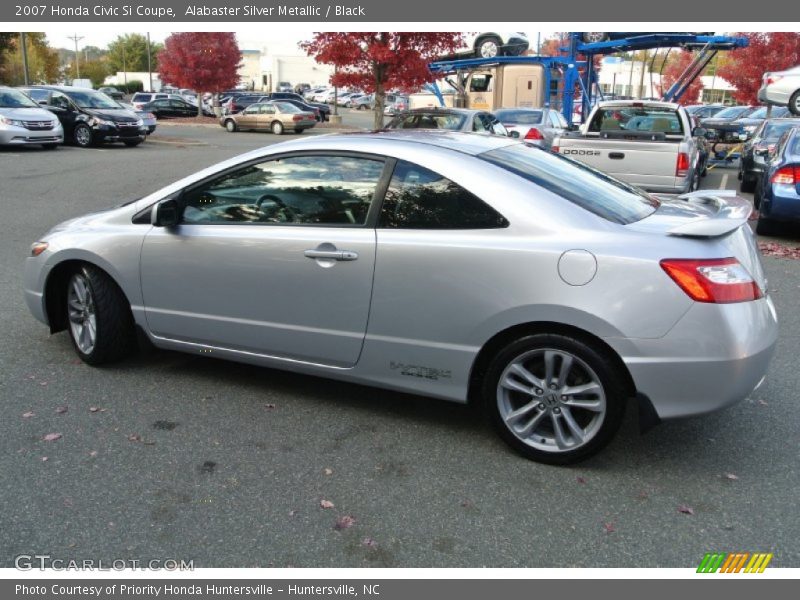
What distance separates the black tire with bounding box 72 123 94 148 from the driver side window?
20232 millimetres

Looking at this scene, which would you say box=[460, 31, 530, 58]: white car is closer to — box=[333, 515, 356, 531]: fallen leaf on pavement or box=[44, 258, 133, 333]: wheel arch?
box=[44, 258, 133, 333]: wheel arch

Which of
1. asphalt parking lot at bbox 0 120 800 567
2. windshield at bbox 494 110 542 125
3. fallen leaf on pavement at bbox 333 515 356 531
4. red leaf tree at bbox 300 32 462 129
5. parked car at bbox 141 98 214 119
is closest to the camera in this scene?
asphalt parking lot at bbox 0 120 800 567

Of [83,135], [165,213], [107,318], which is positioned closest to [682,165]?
[165,213]

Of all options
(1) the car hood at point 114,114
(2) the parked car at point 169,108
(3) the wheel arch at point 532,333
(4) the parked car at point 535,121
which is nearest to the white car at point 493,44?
(4) the parked car at point 535,121

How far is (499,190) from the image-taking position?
3842mm

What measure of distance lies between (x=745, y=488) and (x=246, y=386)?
2898 millimetres

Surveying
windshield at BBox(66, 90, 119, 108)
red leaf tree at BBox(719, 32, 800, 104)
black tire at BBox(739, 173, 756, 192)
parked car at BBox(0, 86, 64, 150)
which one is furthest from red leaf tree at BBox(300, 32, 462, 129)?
red leaf tree at BBox(719, 32, 800, 104)

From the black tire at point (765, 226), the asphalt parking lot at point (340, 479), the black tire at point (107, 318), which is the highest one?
the black tire at point (107, 318)

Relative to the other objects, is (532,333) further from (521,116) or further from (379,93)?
(379,93)

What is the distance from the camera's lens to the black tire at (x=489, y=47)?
23.0 m

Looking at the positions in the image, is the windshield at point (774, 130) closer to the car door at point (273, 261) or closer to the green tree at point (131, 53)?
the car door at point (273, 261)

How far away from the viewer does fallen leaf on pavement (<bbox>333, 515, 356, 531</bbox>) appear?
3234 mm

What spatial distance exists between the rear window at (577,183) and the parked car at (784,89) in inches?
665

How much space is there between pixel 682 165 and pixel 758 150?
5121mm
